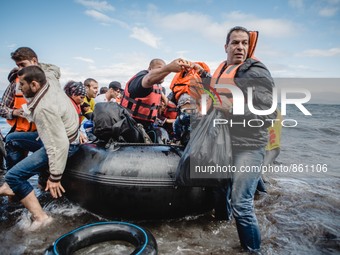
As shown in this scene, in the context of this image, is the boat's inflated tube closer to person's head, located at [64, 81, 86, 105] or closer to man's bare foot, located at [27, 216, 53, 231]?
man's bare foot, located at [27, 216, 53, 231]

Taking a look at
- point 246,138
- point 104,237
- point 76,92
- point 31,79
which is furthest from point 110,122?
point 76,92

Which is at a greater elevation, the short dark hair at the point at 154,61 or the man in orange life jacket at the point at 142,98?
the short dark hair at the point at 154,61

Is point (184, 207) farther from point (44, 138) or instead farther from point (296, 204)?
point (296, 204)

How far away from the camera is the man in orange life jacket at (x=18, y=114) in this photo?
3.92 m

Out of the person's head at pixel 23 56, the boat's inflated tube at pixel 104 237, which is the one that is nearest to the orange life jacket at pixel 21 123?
the person's head at pixel 23 56

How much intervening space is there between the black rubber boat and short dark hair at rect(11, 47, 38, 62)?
5.55 feet

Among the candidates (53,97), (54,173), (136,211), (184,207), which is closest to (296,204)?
(184,207)

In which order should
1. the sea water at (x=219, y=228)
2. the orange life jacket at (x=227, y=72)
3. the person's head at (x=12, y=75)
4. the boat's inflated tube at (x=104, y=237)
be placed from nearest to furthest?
the boat's inflated tube at (x=104, y=237) < the orange life jacket at (x=227, y=72) < the sea water at (x=219, y=228) < the person's head at (x=12, y=75)

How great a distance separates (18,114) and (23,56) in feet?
2.83

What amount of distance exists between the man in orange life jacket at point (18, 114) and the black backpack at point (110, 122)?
89 cm

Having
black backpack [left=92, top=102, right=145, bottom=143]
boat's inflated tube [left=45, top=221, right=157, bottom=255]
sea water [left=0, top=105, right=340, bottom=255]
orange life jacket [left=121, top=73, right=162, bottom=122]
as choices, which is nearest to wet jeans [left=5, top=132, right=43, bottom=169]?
sea water [left=0, top=105, right=340, bottom=255]

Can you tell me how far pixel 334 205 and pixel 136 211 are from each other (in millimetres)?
3413

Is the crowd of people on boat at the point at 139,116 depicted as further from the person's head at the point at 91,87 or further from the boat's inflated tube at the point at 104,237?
the person's head at the point at 91,87

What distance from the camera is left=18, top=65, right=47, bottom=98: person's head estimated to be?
10.4 feet
